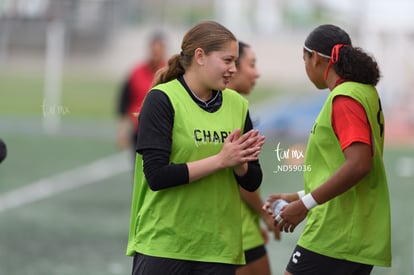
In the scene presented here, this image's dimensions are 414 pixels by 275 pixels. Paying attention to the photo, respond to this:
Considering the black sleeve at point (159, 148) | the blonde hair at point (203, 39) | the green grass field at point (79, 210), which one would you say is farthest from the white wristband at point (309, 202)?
the green grass field at point (79, 210)

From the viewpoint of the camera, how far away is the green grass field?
31.0 feet

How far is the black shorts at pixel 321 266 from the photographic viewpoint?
528 centimetres

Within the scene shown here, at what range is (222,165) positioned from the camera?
4.91m

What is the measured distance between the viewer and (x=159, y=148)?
4887mm

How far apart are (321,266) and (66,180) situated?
1172 centimetres

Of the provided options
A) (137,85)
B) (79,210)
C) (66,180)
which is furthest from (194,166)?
(66,180)

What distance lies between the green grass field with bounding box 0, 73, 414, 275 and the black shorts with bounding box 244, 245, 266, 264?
134 cm

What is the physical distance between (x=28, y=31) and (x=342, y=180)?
28.9 m

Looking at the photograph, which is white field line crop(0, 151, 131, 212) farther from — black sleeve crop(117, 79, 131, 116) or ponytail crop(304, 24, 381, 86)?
ponytail crop(304, 24, 381, 86)

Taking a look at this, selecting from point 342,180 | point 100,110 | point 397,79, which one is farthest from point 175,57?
point 100,110

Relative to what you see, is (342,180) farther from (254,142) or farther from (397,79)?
(397,79)

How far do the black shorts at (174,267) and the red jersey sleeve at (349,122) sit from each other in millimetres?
843

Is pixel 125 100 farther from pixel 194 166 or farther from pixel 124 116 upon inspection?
pixel 194 166

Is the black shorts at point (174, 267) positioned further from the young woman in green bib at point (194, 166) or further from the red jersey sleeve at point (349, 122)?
the red jersey sleeve at point (349, 122)
